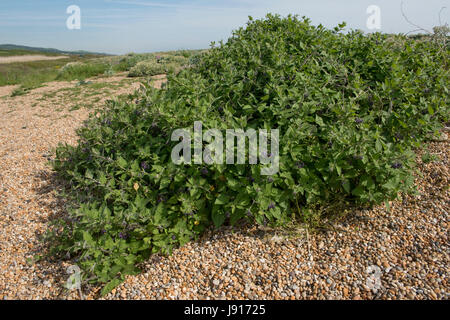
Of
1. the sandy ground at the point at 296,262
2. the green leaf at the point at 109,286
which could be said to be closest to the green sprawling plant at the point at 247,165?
the green leaf at the point at 109,286

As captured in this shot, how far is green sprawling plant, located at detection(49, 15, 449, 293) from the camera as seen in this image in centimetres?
250

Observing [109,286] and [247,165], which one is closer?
[109,286]

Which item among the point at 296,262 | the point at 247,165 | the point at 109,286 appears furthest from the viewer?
the point at 247,165

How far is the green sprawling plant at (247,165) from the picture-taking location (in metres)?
2.50

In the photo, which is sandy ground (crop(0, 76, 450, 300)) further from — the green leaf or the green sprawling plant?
the green sprawling plant

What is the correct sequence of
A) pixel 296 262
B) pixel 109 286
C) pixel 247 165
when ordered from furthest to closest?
pixel 247 165
pixel 296 262
pixel 109 286

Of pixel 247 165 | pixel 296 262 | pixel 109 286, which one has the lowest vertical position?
pixel 109 286

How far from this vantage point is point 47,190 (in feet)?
12.1

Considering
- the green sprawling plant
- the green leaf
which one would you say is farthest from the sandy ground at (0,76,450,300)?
the green sprawling plant

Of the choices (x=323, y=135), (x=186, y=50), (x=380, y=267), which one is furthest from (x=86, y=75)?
(x=380, y=267)

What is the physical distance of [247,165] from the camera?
8.57ft

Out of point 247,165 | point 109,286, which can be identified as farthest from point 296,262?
point 109,286

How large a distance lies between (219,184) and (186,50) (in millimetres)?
15706

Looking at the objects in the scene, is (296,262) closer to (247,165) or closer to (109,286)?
(247,165)
